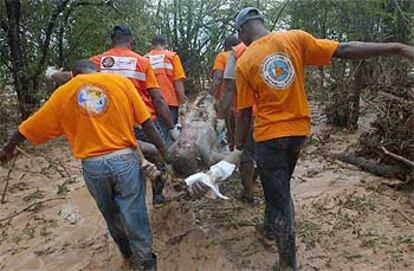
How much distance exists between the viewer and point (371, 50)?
3.54 meters

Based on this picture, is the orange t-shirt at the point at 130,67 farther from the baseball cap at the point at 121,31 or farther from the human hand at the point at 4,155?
the human hand at the point at 4,155

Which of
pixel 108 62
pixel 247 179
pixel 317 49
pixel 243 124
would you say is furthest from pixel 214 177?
pixel 108 62

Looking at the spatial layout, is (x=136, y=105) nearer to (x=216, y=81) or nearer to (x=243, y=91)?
(x=243, y=91)

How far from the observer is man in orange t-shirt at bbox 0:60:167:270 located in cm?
362

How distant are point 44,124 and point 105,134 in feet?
1.54

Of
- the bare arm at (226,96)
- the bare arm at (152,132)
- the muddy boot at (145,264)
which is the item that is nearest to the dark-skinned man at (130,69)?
the bare arm at (226,96)

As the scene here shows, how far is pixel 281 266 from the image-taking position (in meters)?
3.84

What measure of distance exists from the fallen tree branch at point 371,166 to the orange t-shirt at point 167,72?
223cm

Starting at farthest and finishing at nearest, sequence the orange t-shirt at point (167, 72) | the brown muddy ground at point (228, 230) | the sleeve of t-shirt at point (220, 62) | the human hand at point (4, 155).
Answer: the sleeve of t-shirt at point (220, 62)
the orange t-shirt at point (167, 72)
the brown muddy ground at point (228, 230)
the human hand at point (4, 155)

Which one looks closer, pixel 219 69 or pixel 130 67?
pixel 130 67

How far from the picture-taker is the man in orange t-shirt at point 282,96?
141 inches

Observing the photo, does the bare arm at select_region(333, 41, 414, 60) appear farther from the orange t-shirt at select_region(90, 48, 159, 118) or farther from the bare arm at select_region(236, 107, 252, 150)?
the orange t-shirt at select_region(90, 48, 159, 118)

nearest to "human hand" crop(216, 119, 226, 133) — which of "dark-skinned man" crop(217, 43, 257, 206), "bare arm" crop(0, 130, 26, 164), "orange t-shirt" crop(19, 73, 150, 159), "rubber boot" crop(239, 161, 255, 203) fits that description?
"dark-skinned man" crop(217, 43, 257, 206)

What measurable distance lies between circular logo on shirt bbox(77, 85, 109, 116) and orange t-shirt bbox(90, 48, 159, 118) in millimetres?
1290
